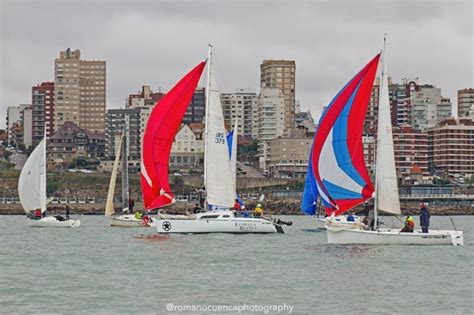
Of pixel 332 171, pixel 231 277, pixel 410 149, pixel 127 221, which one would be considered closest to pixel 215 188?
pixel 332 171

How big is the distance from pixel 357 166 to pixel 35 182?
81.1ft

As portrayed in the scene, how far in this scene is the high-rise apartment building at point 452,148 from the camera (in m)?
174

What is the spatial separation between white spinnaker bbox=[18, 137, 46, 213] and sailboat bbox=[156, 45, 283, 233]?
1475 centimetres

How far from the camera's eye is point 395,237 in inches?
1526

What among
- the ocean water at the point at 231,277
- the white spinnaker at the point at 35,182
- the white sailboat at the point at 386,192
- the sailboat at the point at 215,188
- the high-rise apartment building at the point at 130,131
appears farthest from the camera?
the high-rise apartment building at the point at 130,131

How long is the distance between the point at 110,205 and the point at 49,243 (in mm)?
19765

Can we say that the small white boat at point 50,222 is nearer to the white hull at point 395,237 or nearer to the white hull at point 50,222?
the white hull at point 50,222

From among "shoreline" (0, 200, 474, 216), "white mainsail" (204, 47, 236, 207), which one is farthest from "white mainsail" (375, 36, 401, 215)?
"shoreline" (0, 200, 474, 216)

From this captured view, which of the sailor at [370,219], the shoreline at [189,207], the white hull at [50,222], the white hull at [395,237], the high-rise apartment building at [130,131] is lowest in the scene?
the shoreline at [189,207]

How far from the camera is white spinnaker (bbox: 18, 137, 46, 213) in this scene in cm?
5972

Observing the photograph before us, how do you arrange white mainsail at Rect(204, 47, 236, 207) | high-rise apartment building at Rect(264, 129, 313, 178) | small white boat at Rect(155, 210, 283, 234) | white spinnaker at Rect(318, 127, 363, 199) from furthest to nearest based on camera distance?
high-rise apartment building at Rect(264, 129, 313, 178)
white mainsail at Rect(204, 47, 236, 207)
small white boat at Rect(155, 210, 283, 234)
white spinnaker at Rect(318, 127, 363, 199)

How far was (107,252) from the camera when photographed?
4009cm

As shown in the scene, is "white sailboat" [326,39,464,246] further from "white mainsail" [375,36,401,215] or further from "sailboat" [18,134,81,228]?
"sailboat" [18,134,81,228]

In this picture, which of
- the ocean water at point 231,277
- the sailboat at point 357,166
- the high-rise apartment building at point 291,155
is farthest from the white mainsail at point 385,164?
the high-rise apartment building at point 291,155
